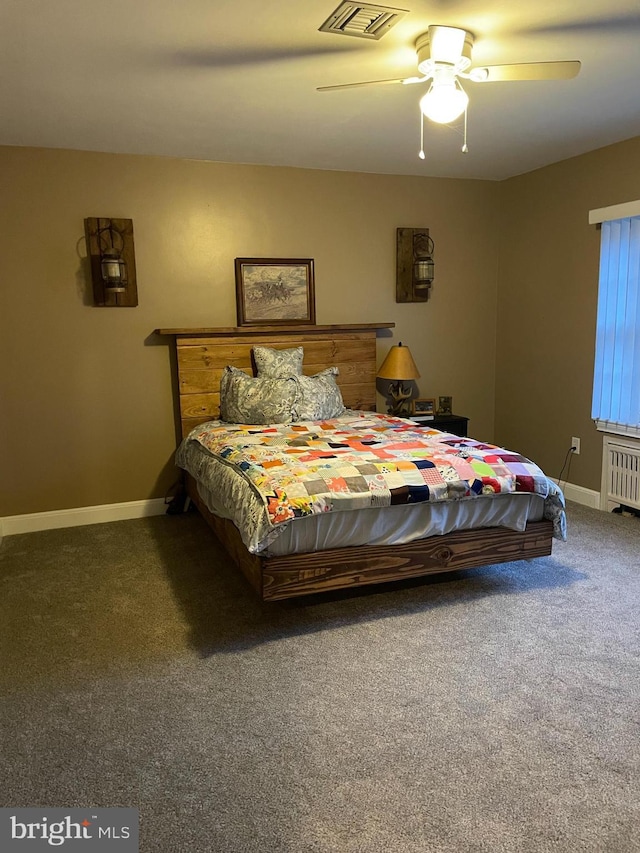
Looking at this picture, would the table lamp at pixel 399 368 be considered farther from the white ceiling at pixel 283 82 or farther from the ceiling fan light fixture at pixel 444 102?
the ceiling fan light fixture at pixel 444 102

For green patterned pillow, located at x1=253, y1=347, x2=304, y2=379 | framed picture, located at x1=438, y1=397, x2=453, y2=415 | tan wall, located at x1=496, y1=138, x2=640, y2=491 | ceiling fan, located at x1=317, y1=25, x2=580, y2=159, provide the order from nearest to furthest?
ceiling fan, located at x1=317, y1=25, x2=580, y2=159 → tan wall, located at x1=496, y1=138, x2=640, y2=491 → green patterned pillow, located at x1=253, y1=347, x2=304, y2=379 → framed picture, located at x1=438, y1=397, x2=453, y2=415

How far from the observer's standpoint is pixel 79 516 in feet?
14.0

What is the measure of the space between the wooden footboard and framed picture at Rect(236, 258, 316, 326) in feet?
6.14

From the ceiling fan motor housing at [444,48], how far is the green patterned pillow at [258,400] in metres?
2.11

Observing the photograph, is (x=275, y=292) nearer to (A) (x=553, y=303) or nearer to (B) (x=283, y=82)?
(B) (x=283, y=82)

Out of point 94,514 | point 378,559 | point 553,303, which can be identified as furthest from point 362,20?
point 94,514

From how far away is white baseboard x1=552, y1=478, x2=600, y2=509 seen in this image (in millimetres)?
4402

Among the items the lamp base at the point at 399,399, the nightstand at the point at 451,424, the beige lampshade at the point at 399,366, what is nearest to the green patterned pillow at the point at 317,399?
the beige lampshade at the point at 399,366

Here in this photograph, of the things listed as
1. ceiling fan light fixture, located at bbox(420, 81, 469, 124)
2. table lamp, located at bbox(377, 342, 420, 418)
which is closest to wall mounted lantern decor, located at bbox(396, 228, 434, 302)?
table lamp, located at bbox(377, 342, 420, 418)

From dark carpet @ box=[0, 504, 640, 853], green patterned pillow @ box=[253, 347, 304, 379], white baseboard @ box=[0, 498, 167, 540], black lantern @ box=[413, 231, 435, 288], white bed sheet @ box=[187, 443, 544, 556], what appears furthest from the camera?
black lantern @ box=[413, 231, 435, 288]

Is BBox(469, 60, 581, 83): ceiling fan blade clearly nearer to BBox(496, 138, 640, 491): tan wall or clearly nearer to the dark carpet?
BBox(496, 138, 640, 491): tan wall

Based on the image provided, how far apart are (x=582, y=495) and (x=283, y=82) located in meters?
3.38

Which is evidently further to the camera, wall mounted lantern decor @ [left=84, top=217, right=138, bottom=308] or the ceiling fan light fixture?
wall mounted lantern decor @ [left=84, top=217, right=138, bottom=308]

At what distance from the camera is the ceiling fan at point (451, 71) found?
2.34 metres
